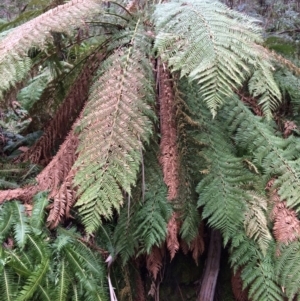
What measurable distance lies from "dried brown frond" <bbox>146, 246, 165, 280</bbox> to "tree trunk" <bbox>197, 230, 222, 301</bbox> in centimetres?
20

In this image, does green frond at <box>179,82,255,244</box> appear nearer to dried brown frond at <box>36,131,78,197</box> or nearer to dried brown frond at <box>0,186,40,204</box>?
dried brown frond at <box>36,131,78,197</box>

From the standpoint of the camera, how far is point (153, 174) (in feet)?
5.02

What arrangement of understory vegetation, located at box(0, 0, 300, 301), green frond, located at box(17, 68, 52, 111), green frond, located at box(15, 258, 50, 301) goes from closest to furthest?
green frond, located at box(15, 258, 50, 301)
understory vegetation, located at box(0, 0, 300, 301)
green frond, located at box(17, 68, 52, 111)

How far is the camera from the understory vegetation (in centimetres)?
125

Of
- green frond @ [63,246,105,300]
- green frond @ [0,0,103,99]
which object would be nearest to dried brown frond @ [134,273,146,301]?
green frond @ [63,246,105,300]

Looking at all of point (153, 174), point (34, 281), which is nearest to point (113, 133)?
point (153, 174)

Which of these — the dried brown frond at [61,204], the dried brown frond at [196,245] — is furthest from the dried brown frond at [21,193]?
the dried brown frond at [196,245]

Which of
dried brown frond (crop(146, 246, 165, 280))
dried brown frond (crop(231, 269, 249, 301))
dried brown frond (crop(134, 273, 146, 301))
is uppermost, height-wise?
dried brown frond (crop(146, 246, 165, 280))

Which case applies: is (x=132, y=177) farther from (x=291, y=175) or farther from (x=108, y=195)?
(x=291, y=175)

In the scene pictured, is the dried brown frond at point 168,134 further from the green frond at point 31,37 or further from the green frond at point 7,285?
the green frond at point 7,285

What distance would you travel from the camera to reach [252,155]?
63.2 inches

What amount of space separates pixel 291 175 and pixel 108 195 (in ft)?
2.38

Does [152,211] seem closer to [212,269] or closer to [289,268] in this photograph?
[212,269]

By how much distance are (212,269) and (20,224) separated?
0.76 metres
